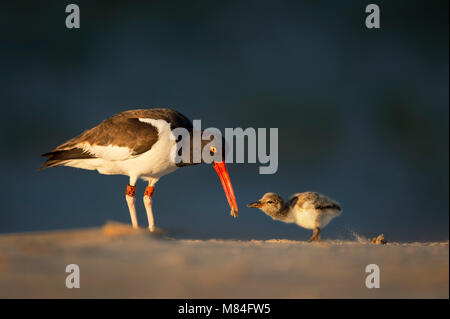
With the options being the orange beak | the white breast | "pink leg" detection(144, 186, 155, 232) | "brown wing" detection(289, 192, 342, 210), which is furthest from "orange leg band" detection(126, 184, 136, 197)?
"brown wing" detection(289, 192, 342, 210)

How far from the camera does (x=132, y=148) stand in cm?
909

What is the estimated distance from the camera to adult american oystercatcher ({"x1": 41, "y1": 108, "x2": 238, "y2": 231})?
29.9ft

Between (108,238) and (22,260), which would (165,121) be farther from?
(22,260)

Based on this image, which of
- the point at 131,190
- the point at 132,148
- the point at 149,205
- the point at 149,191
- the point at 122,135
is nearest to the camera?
the point at 132,148

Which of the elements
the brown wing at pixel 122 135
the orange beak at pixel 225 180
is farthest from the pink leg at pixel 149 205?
the orange beak at pixel 225 180

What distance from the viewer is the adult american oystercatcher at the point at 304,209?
28.5 feet

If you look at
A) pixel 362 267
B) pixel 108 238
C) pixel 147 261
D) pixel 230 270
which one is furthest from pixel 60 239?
pixel 362 267

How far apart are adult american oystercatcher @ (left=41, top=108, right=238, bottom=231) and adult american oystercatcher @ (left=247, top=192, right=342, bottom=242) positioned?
0.88m

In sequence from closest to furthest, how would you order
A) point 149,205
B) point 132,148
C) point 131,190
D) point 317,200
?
point 317,200
point 132,148
point 131,190
point 149,205

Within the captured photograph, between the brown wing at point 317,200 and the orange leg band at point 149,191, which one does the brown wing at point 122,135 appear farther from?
the brown wing at point 317,200

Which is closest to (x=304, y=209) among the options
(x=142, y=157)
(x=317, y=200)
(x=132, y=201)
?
(x=317, y=200)

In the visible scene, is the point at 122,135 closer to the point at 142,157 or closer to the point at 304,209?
the point at 142,157

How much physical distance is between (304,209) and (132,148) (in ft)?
11.4

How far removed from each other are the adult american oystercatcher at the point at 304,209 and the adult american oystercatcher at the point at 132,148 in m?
0.88
